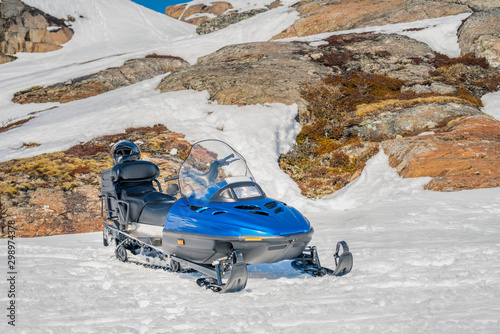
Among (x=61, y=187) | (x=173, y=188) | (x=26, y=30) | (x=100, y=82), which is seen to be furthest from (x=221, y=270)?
(x=26, y=30)

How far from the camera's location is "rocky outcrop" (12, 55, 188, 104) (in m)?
27.8

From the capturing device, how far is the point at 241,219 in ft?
15.1

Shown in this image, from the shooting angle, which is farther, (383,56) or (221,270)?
(383,56)

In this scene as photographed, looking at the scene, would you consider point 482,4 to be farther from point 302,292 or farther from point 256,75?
point 302,292

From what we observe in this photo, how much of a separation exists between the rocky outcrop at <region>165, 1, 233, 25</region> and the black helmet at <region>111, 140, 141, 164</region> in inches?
3053

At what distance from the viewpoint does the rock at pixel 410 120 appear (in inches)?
543

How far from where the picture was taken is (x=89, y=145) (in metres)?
14.0

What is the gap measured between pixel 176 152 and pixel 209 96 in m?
5.73

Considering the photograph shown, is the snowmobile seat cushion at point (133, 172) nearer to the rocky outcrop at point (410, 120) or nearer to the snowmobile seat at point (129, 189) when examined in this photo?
the snowmobile seat at point (129, 189)

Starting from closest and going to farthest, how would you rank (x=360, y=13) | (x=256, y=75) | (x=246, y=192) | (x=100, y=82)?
(x=246, y=192) → (x=256, y=75) → (x=100, y=82) → (x=360, y=13)

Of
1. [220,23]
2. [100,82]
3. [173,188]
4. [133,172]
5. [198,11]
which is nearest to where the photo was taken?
[173,188]

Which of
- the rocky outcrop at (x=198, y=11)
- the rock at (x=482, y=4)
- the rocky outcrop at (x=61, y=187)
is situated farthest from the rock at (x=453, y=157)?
the rocky outcrop at (x=198, y=11)

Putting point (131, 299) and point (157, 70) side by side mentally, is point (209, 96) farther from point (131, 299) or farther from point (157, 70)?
point (157, 70)

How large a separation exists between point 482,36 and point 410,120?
13.2 m
